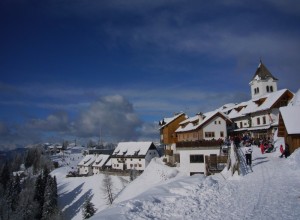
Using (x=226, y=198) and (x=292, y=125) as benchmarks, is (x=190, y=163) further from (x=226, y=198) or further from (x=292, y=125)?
(x=226, y=198)

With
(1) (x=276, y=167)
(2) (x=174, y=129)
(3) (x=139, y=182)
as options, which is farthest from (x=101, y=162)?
(1) (x=276, y=167)

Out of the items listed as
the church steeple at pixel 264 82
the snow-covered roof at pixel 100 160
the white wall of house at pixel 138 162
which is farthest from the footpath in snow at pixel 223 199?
the snow-covered roof at pixel 100 160

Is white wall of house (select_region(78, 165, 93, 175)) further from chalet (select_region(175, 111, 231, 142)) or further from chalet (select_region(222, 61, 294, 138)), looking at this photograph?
chalet (select_region(175, 111, 231, 142))

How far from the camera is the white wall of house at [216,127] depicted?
188ft

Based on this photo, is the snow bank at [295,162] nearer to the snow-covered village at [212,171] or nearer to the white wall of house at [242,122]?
the snow-covered village at [212,171]

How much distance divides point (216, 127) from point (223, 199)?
4069 cm

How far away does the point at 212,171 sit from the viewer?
110 ft

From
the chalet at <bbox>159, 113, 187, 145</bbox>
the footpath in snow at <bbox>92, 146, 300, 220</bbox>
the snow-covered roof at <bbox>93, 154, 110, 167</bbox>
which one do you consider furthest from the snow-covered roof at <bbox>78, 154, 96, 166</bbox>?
the footpath in snow at <bbox>92, 146, 300, 220</bbox>

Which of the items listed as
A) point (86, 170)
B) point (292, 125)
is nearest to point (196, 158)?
point (292, 125)

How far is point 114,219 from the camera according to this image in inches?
531

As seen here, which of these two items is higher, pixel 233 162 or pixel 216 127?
pixel 216 127

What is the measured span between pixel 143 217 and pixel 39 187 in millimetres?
74043

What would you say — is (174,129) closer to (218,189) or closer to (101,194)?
(101,194)

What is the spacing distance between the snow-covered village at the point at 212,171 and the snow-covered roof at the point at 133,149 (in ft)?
0.63
